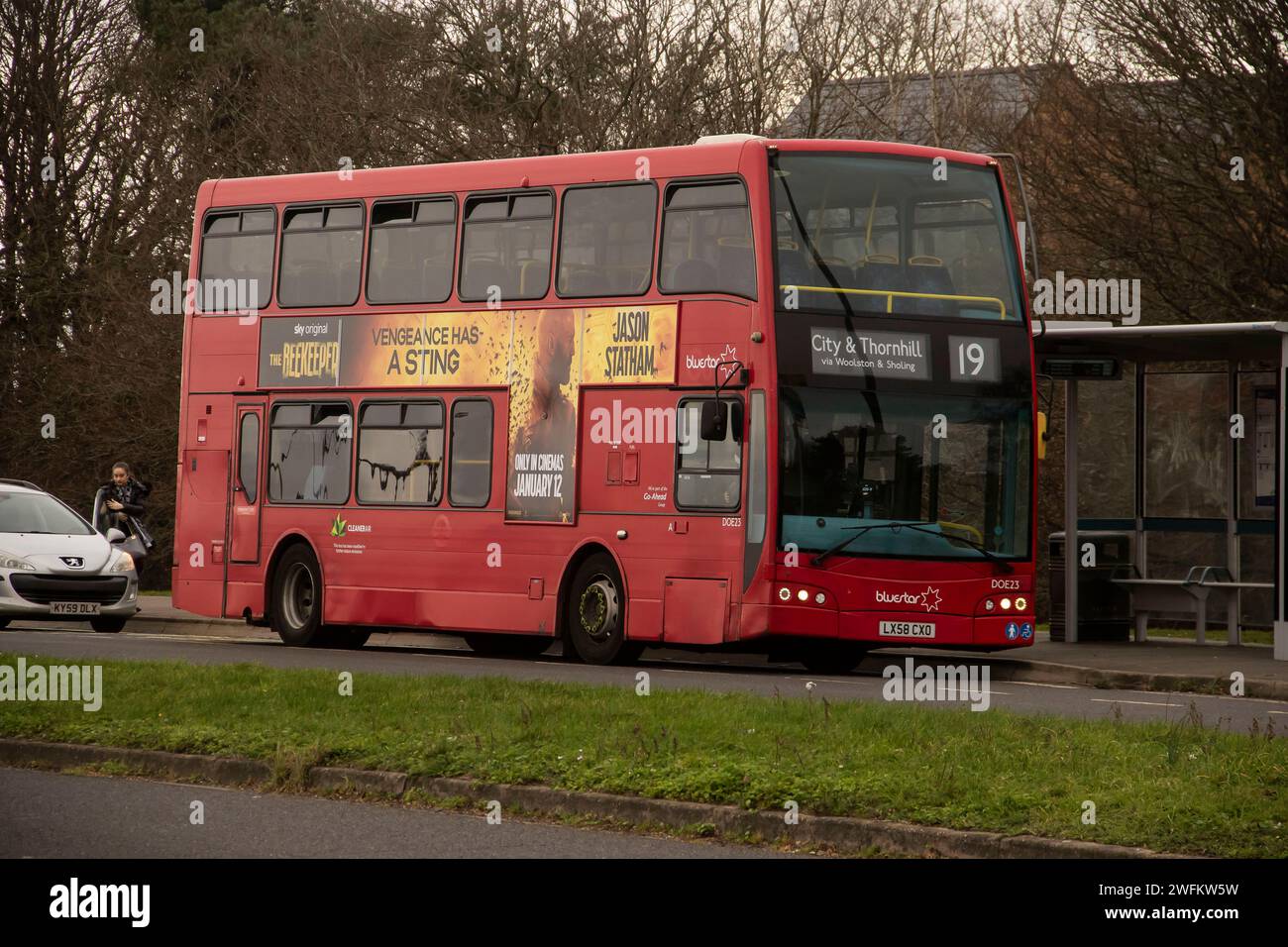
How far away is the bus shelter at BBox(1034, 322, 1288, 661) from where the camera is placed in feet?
70.1

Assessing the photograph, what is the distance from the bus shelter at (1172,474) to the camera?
2136cm

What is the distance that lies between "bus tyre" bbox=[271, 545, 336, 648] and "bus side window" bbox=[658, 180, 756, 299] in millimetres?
5675

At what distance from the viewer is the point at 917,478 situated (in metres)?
17.6

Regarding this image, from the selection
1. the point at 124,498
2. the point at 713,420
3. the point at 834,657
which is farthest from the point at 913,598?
the point at 124,498

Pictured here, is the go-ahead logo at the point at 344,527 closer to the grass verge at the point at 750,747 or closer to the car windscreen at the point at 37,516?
the car windscreen at the point at 37,516

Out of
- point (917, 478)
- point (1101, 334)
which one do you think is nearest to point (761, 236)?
point (917, 478)

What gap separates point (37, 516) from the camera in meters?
23.8

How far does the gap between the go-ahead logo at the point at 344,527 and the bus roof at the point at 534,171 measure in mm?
3388

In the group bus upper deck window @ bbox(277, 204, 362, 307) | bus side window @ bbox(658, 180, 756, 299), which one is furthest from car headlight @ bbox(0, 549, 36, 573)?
bus side window @ bbox(658, 180, 756, 299)

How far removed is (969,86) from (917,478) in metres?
23.2
